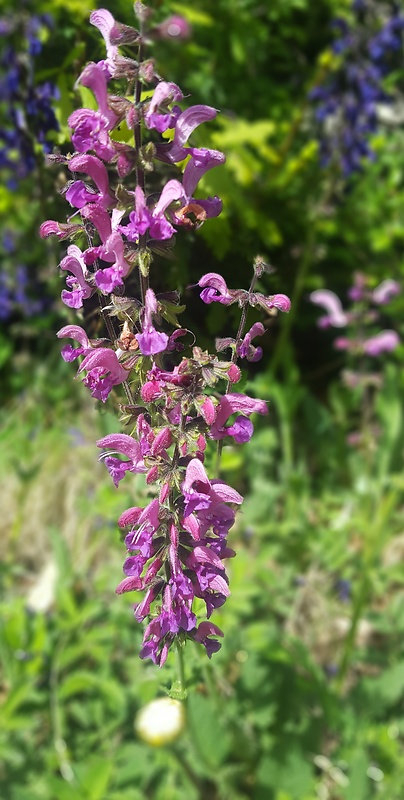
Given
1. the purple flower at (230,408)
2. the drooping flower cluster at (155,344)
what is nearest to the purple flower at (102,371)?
the drooping flower cluster at (155,344)

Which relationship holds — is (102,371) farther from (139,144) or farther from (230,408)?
(139,144)

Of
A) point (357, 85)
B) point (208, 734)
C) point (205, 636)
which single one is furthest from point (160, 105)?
point (357, 85)

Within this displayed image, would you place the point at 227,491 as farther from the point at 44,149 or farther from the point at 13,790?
the point at 13,790

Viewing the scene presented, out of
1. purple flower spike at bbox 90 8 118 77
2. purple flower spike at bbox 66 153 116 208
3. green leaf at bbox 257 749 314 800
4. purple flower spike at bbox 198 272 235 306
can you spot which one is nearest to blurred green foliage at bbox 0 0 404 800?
green leaf at bbox 257 749 314 800

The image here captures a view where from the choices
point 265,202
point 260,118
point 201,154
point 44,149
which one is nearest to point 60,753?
point 44,149

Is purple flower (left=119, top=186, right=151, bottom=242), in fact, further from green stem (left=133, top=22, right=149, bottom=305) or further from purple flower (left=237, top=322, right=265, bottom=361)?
purple flower (left=237, top=322, right=265, bottom=361)
